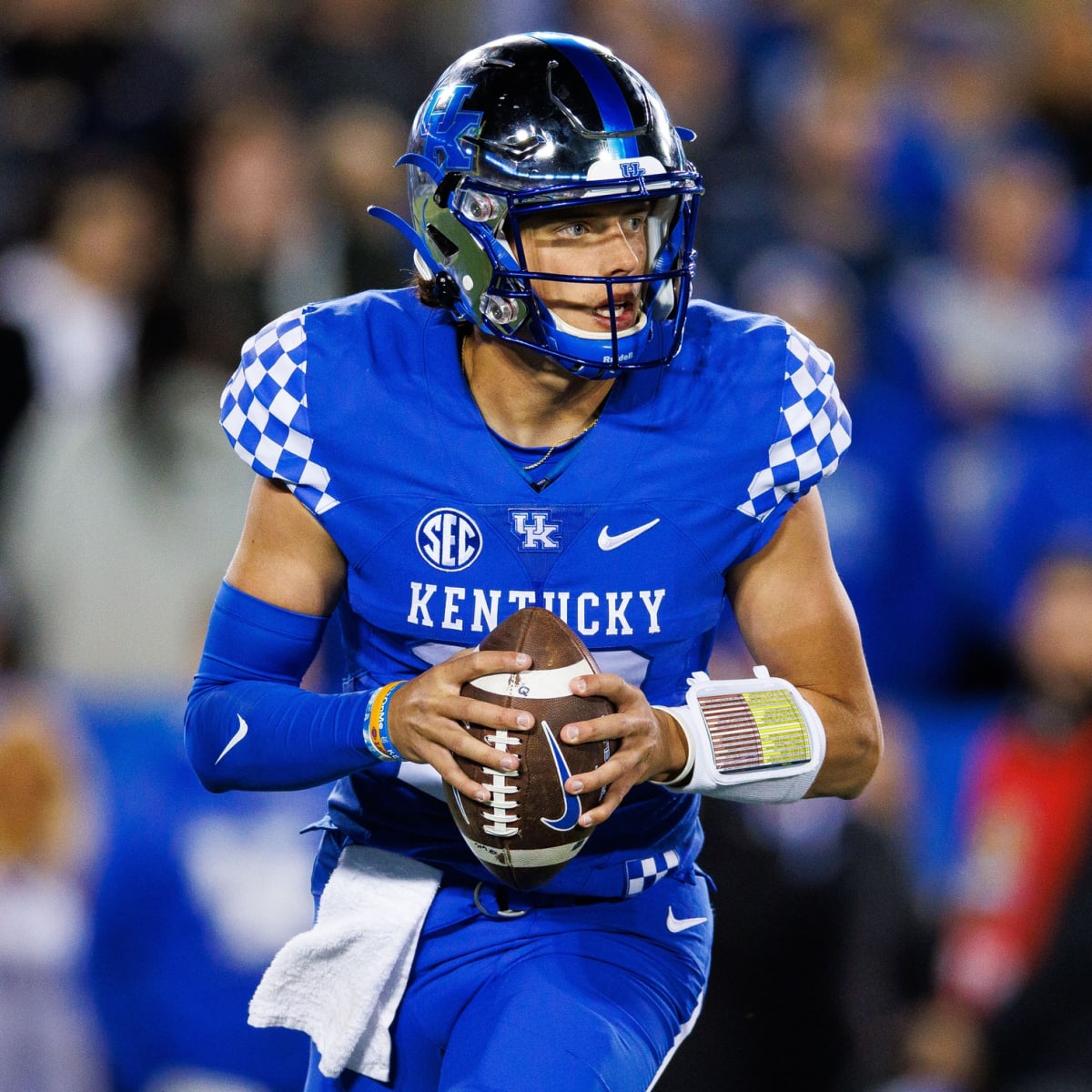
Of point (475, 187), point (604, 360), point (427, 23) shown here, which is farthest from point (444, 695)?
point (427, 23)

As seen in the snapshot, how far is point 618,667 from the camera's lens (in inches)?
112

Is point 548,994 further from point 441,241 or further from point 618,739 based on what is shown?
point 441,241

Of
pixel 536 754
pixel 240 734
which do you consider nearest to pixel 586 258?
pixel 536 754

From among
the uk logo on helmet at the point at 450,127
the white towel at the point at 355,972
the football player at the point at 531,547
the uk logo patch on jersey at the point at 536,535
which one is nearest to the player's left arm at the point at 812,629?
the football player at the point at 531,547

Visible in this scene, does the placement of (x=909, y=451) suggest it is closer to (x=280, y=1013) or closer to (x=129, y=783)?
(x=129, y=783)

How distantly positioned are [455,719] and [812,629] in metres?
0.65

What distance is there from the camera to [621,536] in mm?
2789

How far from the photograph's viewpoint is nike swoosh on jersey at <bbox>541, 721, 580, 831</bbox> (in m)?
2.50

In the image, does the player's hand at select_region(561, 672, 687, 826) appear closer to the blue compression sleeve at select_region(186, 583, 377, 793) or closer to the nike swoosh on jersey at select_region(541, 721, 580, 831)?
the nike swoosh on jersey at select_region(541, 721, 580, 831)

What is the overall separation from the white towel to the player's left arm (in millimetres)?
636

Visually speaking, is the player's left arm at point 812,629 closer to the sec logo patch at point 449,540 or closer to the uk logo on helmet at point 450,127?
the sec logo patch at point 449,540

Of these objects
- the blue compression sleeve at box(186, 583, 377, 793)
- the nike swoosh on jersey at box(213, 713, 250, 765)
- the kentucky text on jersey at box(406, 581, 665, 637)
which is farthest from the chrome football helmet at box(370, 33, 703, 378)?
the nike swoosh on jersey at box(213, 713, 250, 765)

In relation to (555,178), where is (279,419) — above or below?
below

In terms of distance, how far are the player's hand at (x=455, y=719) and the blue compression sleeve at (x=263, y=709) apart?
5.1 inches
